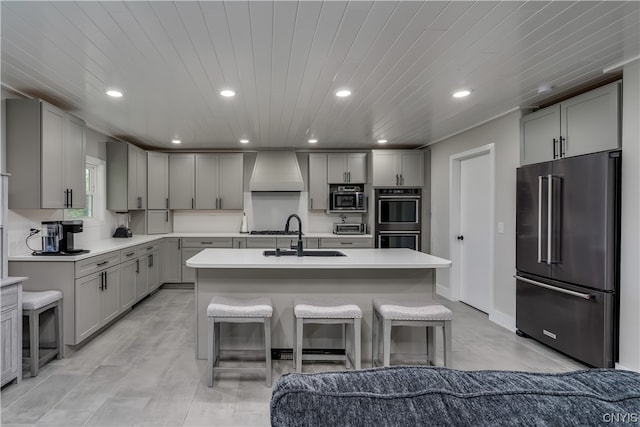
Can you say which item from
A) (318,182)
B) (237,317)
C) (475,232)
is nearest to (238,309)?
(237,317)

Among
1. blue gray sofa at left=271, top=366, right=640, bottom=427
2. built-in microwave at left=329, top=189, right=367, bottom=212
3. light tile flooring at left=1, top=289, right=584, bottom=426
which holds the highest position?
built-in microwave at left=329, top=189, right=367, bottom=212

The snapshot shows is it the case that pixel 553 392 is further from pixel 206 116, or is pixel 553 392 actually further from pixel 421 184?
pixel 421 184

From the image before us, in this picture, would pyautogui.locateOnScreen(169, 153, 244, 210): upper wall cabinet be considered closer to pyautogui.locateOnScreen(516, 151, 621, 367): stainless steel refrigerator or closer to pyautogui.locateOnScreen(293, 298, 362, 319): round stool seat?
pyautogui.locateOnScreen(293, 298, 362, 319): round stool seat

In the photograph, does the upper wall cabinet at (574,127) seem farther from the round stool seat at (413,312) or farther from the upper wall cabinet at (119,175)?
the upper wall cabinet at (119,175)

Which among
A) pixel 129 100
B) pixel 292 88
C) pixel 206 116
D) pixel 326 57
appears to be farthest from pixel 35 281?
pixel 326 57

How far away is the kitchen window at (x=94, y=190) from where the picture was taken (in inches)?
170

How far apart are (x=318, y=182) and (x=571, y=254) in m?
3.75

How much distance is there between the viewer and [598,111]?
2627 mm

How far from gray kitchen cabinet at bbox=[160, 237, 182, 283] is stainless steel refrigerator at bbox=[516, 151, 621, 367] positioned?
193 inches

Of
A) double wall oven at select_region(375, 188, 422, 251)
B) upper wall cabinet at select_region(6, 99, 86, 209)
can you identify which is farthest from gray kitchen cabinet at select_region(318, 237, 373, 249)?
upper wall cabinet at select_region(6, 99, 86, 209)

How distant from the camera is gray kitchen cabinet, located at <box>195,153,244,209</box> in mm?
5652

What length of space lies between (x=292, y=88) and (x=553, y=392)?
2717 mm

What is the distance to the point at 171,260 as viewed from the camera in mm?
5367

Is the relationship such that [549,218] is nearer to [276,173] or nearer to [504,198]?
[504,198]
